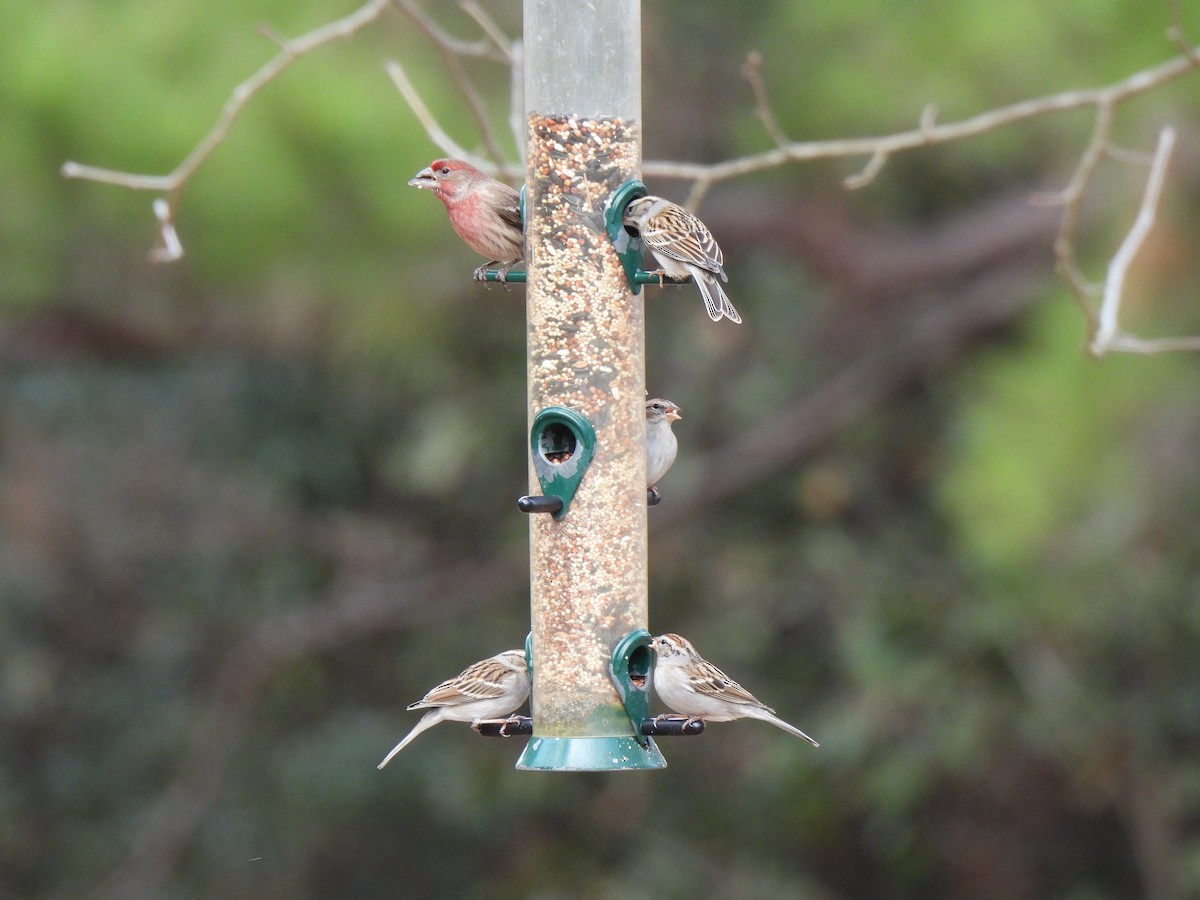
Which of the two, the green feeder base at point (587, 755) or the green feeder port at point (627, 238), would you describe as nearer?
the green feeder base at point (587, 755)

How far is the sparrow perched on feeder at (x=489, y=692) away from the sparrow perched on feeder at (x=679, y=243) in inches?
50.0

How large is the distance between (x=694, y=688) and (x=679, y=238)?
1512 mm

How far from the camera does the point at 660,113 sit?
1259cm

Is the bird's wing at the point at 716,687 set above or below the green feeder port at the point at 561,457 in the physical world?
below

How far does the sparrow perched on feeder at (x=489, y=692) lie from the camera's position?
6.47 meters

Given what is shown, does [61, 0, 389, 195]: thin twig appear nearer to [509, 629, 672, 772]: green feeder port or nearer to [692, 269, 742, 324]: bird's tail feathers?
[692, 269, 742, 324]: bird's tail feathers

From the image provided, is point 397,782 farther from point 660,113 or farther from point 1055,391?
point 1055,391

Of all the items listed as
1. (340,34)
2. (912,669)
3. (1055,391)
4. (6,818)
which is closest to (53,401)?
(6,818)

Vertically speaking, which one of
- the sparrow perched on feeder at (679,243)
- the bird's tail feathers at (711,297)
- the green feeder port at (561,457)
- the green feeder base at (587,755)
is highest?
the sparrow perched on feeder at (679,243)

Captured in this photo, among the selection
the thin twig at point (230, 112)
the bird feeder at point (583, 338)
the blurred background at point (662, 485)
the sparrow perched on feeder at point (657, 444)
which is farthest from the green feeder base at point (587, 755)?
the blurred background at point (662, 485)

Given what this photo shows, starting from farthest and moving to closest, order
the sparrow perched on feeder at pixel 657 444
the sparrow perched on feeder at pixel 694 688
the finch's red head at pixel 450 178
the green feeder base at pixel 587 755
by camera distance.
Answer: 1. the finch's red head at pixel 450 178
2. the sparrow perched on feeder at pixel 694 688
3. the sparrow perched on feeder at pixel 657 444
4. the green feeder base at pixel 587 755

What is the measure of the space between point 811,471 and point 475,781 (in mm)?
3043

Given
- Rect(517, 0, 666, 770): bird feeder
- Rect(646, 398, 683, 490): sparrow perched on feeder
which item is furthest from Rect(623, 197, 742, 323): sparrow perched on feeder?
Rect(646, 398, 683, 490): sparrow perched on feeder

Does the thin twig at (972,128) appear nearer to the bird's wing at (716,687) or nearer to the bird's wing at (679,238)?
the bird's wing at (679,238)
